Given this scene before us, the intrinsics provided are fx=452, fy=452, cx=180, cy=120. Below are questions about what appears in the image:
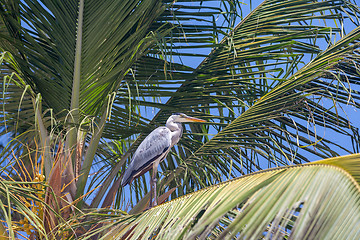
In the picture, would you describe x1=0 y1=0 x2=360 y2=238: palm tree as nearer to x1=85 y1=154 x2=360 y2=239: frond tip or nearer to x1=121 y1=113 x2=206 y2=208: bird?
x1=121 y1=113 x2=206 y2=208: bird

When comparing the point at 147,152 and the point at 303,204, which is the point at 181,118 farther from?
the point at 303,204

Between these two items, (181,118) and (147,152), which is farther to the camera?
(181,118)

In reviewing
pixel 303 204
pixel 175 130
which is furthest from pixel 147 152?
pixel 303 204

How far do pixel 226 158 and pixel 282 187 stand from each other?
2.25m

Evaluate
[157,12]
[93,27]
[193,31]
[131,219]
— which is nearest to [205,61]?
[193,31]

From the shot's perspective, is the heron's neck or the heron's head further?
the heron's head

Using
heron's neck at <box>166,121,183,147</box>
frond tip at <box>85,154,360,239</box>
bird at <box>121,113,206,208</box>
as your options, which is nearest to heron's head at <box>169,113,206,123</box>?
heron's neck at <box>166,121,183,147</box>

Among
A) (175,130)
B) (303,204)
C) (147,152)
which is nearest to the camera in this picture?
(303,204)

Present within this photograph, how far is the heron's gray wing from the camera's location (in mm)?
2973

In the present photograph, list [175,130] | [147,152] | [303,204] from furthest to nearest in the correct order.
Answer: [175,130] → [147,152] → [303,204]

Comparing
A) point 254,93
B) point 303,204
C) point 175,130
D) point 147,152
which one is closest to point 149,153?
point 147,152

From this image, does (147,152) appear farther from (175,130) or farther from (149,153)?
(175,130)

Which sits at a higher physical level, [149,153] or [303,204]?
[303,204]

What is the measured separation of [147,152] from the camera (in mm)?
2969
